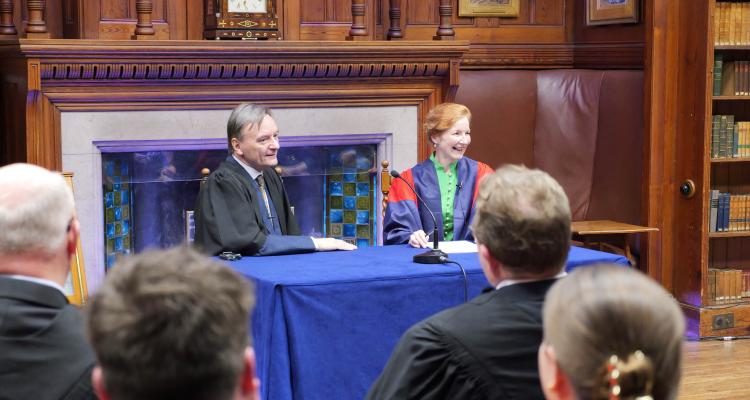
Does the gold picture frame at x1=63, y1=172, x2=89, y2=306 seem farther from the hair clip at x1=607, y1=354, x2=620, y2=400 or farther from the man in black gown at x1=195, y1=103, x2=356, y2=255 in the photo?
the hair clip at x1=607, y1=354, x2=620, y2=400

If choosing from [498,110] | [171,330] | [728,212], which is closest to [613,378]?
[171,330]

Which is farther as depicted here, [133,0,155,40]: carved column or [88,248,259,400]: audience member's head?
[133,0,155,40]: carved column

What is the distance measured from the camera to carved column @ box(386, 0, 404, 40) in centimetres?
597

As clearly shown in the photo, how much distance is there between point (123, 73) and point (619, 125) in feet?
9.27

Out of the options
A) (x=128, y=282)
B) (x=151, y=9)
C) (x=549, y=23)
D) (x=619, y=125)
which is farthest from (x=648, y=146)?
(x=128, y=282)

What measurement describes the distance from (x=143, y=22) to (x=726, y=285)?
11.1 feet

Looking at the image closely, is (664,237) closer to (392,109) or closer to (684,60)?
(684,60)

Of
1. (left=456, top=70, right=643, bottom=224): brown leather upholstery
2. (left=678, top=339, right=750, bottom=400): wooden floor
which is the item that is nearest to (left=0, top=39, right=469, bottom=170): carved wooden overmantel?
(left=456, top=70, right=643, bottom=224): brown leather upholstery

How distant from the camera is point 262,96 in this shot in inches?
220

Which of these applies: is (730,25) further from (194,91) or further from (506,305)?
(506,305)

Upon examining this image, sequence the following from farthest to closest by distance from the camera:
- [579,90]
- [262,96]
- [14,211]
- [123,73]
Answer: [579,90] < [262,96] < [123,73] < [14,211]

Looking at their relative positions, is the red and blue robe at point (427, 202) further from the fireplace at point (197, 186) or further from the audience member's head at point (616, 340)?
the audience member's head at point (616, 340)

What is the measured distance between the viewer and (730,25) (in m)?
5.80

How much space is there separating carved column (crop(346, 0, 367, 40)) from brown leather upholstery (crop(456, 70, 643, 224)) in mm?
768
